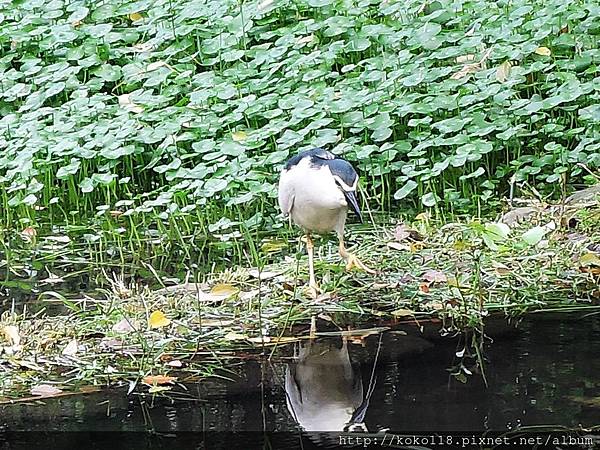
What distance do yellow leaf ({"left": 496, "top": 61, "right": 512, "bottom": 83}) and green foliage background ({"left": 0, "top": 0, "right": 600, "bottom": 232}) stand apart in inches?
0.5

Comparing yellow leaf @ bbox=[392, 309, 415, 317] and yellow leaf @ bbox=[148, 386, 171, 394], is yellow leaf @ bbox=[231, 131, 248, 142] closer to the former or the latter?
yellow leaf @ bbox=[392, 309, 415, 317]

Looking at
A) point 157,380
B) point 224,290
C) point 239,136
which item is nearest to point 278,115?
point 239,136

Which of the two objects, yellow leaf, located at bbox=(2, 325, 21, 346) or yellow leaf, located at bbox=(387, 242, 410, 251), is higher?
yellow leaf, located at bbox=(2, 325, 21, 346)

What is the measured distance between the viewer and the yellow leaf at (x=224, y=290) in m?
5.11

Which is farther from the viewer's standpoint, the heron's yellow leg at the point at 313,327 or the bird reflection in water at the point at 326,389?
the heron's yellow leg at the point at 313,327

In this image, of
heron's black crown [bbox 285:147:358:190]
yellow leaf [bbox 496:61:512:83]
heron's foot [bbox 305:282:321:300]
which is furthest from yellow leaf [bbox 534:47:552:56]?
heron's foot [bbox 305:282:321:300]

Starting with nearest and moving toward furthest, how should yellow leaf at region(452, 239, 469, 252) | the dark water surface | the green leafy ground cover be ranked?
1. the dark water surface
2. yellow leaf at region(452, 239, 469, 252)
3. the green leafy ground cover

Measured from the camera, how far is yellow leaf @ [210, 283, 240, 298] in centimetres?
511

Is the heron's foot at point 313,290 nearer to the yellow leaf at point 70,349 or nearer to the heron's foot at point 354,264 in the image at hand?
the heron's foot at point 354,264

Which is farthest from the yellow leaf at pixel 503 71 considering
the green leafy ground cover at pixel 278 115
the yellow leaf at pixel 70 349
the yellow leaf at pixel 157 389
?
the yellow leaf at pixel 157 389

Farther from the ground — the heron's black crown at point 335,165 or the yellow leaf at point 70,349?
the heron's black crown at point 335,165

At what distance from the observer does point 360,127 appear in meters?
6.79

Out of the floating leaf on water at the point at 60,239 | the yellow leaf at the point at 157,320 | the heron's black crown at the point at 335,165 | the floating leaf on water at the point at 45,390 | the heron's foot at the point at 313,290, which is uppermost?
the heron's black crown at the point at 335,165

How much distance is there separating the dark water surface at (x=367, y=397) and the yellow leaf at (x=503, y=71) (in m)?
2.61
